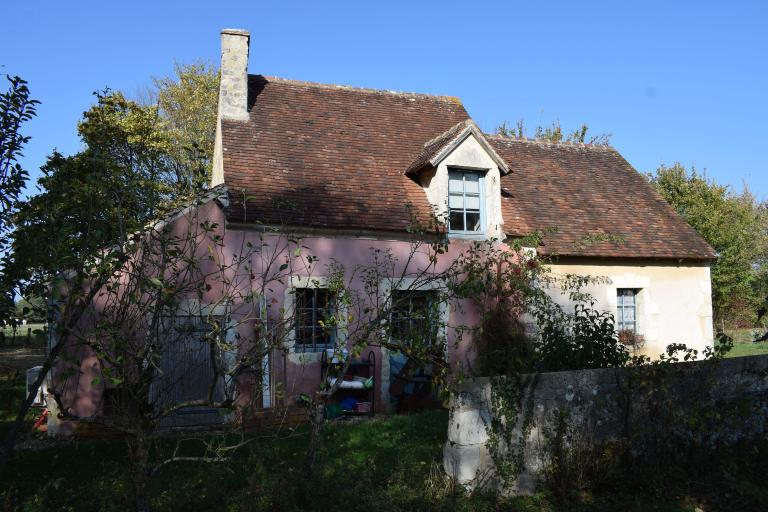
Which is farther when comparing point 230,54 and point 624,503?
point 230,54

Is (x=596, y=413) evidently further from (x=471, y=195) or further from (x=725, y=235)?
(x=725, y=235)

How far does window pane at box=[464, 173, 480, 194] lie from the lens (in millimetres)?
12383

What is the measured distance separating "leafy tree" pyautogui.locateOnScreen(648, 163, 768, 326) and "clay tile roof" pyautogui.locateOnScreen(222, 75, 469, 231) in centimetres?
1679

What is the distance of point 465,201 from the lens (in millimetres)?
12320

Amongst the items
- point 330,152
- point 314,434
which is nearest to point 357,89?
point 330,152

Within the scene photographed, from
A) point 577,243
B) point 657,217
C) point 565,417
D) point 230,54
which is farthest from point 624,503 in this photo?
point 230,54

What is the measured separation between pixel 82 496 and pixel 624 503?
501 cm

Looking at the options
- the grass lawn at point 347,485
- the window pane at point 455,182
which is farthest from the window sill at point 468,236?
the grass lawn at point 347,485

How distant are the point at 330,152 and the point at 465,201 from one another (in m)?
2.94

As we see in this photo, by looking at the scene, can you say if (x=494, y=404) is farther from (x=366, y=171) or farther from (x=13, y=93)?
(x=366, y=171)

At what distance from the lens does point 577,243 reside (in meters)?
12.6

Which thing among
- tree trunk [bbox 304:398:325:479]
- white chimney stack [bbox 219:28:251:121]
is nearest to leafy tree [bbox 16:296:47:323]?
tree trunk [bbox 304:398:325:479]

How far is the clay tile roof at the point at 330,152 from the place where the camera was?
11.1 m

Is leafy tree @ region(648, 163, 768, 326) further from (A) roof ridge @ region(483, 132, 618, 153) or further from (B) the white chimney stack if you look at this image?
(B) the white chimney stack
